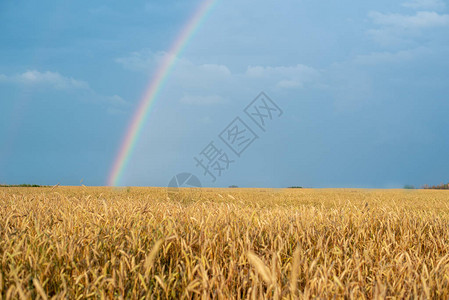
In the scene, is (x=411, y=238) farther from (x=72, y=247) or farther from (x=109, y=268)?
(x=72, y=247)

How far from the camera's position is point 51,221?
3.99m

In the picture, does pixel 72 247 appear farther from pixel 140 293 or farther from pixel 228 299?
pixel 228 299

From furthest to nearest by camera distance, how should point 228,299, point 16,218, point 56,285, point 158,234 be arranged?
point 16,218 → point 158,234 → point 56,285 → point 228,299

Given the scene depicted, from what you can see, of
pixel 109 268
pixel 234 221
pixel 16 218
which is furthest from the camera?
pixel 16 218

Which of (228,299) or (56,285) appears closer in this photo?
(228,299)

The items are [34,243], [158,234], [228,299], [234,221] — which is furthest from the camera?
[234,221]

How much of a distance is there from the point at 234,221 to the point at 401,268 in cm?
159

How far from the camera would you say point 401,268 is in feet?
7.93

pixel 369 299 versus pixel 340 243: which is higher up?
pixel 340 243

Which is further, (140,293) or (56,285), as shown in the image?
(56,285)

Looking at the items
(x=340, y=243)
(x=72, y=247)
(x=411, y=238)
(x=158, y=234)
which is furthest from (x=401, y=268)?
(x=72, y=247)

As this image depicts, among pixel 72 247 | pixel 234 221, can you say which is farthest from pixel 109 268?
pixel 234 221

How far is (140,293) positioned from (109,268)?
55 centimetres

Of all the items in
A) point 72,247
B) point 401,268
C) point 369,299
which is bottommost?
point 369,299
